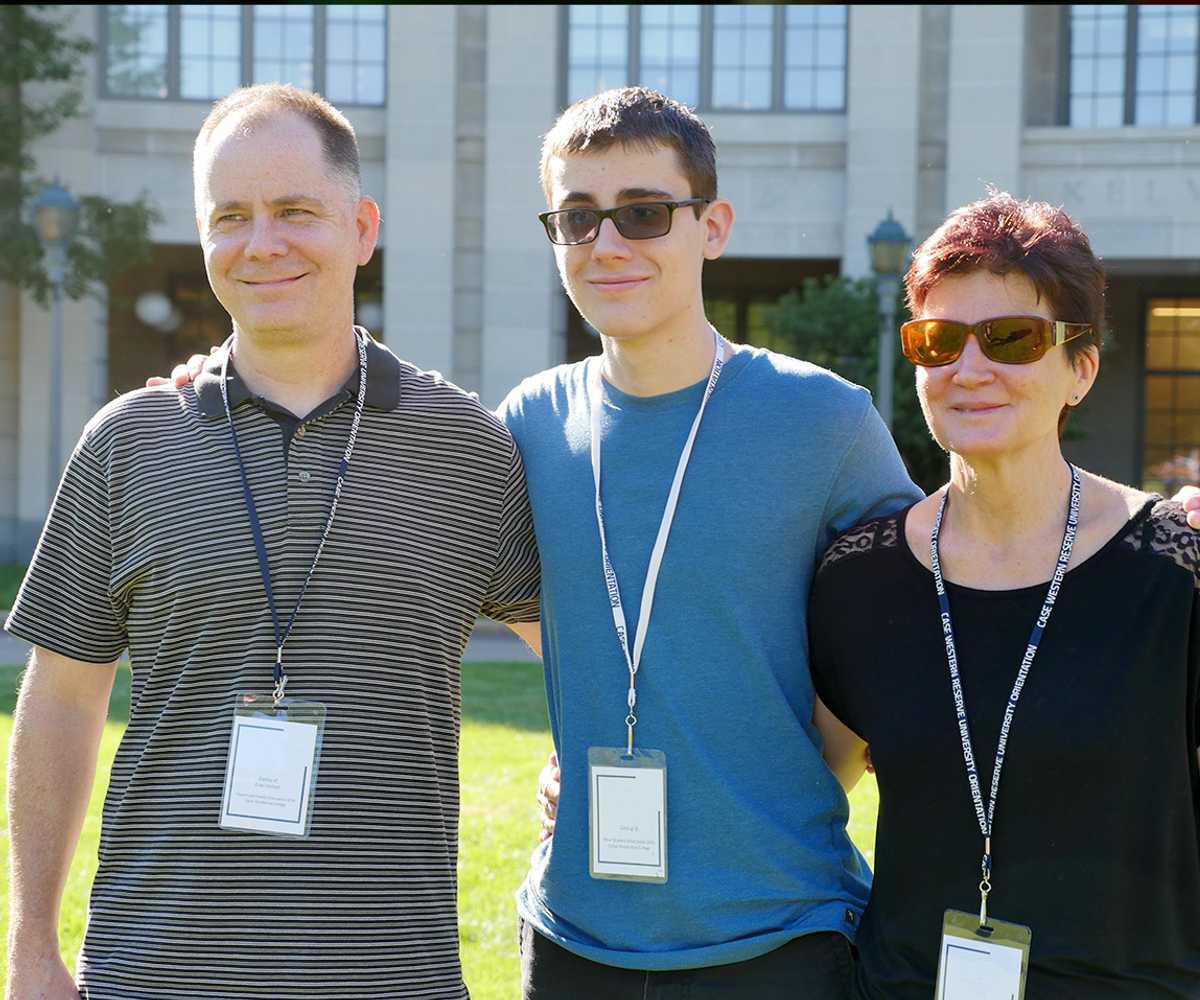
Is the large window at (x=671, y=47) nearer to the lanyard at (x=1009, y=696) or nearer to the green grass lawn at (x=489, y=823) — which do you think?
the green grass lawn at (x=489, y=823)

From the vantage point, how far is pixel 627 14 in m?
21.9

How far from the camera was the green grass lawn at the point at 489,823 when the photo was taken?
5.89 meters

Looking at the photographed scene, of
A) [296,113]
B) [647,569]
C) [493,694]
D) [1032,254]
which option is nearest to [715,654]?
[647,569]

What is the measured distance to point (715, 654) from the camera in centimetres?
307

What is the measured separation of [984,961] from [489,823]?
5.18 metres

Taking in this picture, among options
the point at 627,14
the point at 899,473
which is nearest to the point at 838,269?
the point at 627,14

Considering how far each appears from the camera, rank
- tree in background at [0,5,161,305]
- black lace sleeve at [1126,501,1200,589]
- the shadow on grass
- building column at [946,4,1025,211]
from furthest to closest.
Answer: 1. building column at [946,4,1025,211]
2. tree in background at [0,5,161,305]
3. the shadow on grass
4. black lace sleeve at [1126,501,1200,589]

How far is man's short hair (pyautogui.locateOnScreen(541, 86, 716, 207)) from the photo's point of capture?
10.6 ft

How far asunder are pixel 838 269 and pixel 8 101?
12380 mm

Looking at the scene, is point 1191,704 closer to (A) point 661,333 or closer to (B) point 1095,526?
(B) point 1095,526

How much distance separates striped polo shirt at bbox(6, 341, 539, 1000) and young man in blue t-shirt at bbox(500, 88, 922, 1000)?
29 centimetres

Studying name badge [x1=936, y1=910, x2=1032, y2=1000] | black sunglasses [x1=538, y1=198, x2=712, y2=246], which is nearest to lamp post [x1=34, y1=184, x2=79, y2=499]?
black sunglasses [x1=538, y1=198, x2=712, y2=246]

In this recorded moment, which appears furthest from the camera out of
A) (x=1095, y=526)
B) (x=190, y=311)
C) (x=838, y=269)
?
(x=190, y=311)

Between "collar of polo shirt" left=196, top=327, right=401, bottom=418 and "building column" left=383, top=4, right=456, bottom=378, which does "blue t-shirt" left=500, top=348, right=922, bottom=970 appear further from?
"building column" left=383, top=4, right=456, bottom=378
